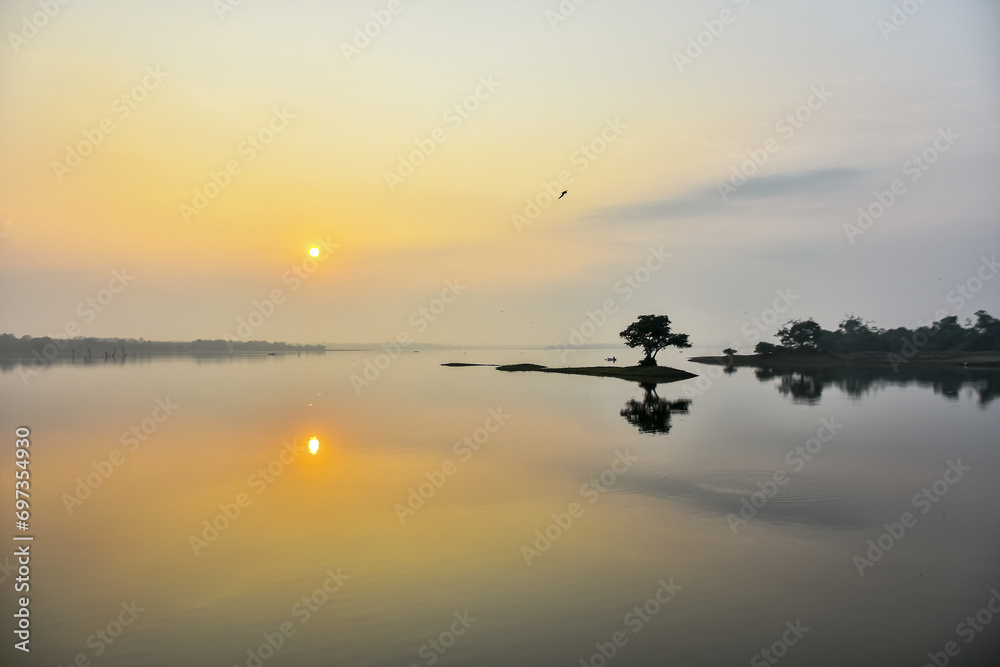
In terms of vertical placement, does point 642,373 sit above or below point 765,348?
below

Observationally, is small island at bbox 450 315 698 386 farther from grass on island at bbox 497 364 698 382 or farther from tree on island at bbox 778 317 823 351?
tree on island at bbox 778 317 823 351

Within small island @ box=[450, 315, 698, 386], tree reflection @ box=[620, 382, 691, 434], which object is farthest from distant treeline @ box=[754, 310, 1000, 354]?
tree reflection @ box=[620, 382, 691, 434]

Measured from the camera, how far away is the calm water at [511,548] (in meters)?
13.0

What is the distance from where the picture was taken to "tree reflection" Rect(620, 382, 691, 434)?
45.2 meters

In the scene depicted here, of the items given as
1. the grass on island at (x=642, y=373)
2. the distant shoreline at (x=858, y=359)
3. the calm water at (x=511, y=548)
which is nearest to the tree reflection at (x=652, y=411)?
the calm water at (x=511, y=548)

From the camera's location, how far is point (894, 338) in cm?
18400

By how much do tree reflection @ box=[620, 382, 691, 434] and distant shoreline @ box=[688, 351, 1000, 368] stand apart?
108 meters

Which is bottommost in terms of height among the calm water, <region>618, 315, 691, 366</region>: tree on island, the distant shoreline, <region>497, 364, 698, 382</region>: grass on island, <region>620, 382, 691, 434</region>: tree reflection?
the calm water

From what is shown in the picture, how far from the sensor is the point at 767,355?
17188 cm

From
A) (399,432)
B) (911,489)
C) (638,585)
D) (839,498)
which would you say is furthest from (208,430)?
(911,489)

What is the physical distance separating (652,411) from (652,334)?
5891 cm

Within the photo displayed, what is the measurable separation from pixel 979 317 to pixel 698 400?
147 m

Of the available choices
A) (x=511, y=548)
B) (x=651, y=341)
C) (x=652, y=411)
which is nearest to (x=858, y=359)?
(x=651, y=341)

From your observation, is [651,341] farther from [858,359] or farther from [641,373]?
[858,359]
